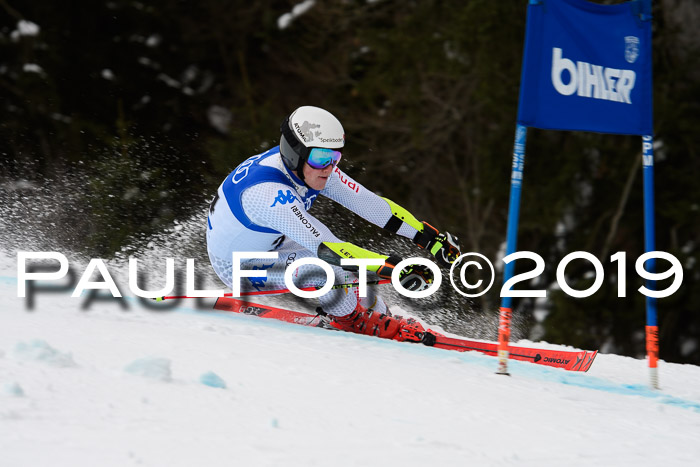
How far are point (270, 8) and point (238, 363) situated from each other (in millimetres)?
11088

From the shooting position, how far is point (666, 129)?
11.7m

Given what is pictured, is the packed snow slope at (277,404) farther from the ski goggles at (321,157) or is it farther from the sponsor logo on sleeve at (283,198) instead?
the ski goggles at (321,157)

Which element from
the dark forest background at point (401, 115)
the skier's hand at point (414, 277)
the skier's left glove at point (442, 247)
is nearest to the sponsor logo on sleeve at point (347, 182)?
the skier's left glove at point (442, 247)

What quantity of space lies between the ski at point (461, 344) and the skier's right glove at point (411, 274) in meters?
0.88

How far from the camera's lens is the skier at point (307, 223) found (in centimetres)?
429

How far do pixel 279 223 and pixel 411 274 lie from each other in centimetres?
71

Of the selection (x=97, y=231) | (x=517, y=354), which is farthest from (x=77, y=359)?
(x=97, y=231)

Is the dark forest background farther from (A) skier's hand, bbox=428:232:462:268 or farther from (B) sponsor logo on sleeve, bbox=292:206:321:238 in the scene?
(B) sponsor logo on sleeve, bbox=292:206:321:238

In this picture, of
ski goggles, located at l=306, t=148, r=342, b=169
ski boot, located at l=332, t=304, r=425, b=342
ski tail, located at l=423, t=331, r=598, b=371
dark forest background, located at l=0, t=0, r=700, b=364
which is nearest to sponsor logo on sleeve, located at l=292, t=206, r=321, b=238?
ski goggles, located at l=306, t=148, r=342, b=169

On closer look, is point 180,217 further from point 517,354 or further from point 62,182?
point 517,354

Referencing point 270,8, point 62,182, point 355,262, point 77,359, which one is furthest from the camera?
point 270,8

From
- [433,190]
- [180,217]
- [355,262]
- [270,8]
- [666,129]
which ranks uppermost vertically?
[270,8]

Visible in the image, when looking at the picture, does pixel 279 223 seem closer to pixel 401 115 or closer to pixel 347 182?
pixel 347 182

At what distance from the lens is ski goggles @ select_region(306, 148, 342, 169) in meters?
4.50
